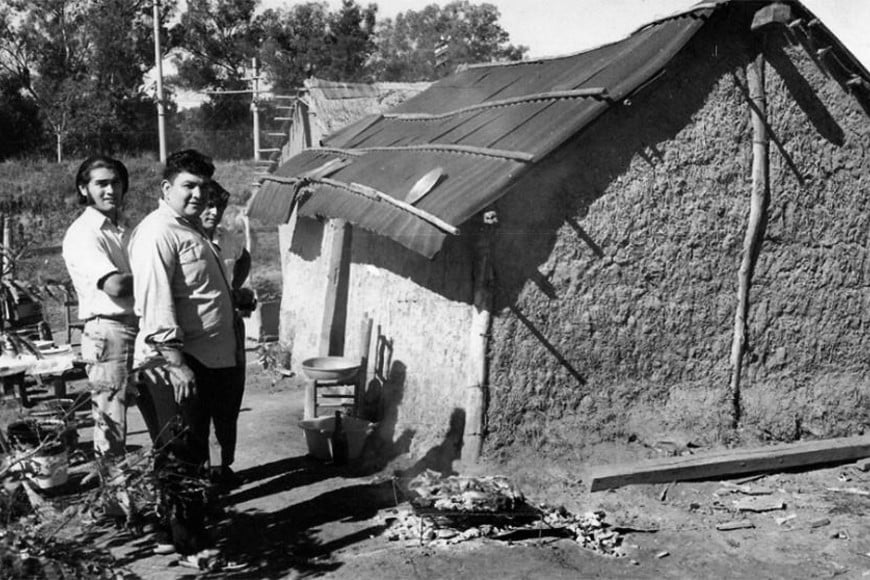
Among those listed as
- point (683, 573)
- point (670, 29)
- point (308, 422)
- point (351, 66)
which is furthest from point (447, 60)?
point (351, 66)

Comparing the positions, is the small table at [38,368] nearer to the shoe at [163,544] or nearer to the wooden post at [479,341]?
the shoe at [163,544]

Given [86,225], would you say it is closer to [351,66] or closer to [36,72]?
[351,66]

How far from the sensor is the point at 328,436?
6.55m

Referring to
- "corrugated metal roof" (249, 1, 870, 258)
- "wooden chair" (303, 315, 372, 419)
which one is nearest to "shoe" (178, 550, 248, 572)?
"corrugated metal roof" (249, 1, 870, 258)

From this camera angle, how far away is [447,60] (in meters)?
12.8

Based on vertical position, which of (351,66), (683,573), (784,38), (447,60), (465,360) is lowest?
(683,573)

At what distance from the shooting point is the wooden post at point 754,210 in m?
6.36

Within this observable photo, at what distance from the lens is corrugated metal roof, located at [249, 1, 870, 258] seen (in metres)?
5.85

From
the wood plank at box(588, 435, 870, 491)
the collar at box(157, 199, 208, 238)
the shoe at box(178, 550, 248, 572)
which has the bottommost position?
the shoe at box(178, 550, 248, 572)

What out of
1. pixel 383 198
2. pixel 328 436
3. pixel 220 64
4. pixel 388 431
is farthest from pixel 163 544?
pixel 220 64

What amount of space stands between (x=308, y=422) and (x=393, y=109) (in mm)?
4799

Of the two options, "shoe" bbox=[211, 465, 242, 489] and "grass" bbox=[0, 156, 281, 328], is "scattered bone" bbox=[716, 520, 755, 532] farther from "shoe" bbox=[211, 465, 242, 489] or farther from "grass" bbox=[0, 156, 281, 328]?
"grass" bbox=[0, 156, 281, 328]

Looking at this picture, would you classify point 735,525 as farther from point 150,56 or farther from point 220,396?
point 150,56

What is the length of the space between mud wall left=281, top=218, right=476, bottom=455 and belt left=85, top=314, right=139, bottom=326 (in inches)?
84.2
